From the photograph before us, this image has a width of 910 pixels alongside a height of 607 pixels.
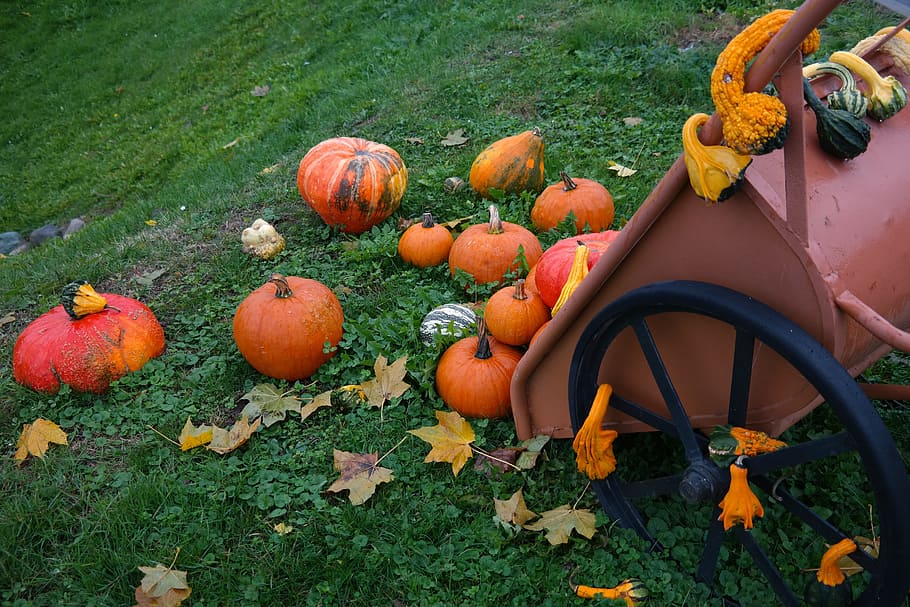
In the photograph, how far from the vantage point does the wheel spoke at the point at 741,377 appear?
1695 millimetres

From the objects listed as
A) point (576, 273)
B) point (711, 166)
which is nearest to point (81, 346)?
point (576, 273)

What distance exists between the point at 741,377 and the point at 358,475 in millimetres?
1483

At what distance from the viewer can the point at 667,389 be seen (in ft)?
6.39

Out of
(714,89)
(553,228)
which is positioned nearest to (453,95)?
(553,228)

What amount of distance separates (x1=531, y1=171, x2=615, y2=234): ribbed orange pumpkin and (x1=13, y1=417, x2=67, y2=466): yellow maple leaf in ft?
8.59

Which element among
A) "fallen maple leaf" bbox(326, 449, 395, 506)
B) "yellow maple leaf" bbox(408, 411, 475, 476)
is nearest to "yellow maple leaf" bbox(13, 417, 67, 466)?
"fallen maple leaf" bbox(326, 449, 395, 506)

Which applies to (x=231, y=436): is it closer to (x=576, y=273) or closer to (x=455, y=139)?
(x=576, y=273)

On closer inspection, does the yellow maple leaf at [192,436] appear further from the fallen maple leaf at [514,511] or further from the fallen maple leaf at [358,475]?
the fallen maple leaf at [514,511]

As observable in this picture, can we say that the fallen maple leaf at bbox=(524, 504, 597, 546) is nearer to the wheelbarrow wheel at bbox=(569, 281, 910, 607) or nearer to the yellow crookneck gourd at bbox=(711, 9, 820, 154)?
the wheelbarrow wheel at bbox=(569, 281, 910, 607)

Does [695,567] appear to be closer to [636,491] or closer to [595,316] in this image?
[636,491]

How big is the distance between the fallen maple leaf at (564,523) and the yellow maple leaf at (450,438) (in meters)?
0.39

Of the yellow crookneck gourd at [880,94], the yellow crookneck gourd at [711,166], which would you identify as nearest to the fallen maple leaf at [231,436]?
the yellow crookneck gourd at [711,166]

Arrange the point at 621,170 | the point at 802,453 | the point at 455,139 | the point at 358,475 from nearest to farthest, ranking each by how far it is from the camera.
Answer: the point at 802,453 < the point at 358,475 < the point at 621,170 < the point at 455,139

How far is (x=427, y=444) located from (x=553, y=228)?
1542 mm
